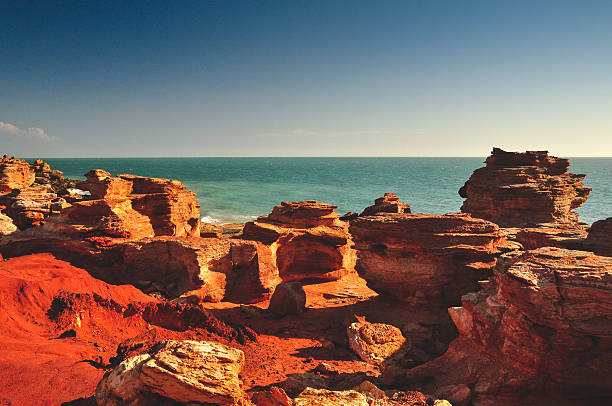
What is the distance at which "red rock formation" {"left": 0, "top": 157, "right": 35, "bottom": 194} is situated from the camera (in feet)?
102

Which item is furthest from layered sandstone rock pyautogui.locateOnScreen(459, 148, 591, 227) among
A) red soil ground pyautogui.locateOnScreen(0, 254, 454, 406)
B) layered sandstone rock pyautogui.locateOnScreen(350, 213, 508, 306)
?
red soil ground pyautogui.locateOnScreen(0, 254, 454, 406)

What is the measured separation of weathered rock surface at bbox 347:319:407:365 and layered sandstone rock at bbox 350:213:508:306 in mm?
2389

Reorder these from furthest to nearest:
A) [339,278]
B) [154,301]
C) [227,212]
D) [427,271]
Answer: [227,212]
[339,278]
[427,271]
[154,301]

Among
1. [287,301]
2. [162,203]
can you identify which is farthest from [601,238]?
[162,203]

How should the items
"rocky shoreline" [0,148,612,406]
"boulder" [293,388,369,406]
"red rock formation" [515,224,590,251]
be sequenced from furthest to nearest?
"red rock formation" [515,224,590,251], "rocky shoreline" [0,148,612,406], "boulder" [293,388,369,406]

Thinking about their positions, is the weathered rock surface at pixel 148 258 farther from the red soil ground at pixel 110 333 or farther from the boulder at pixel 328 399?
the boulder at pixel 328 399

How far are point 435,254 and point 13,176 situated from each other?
39.6 m

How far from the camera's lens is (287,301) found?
43.0 feet

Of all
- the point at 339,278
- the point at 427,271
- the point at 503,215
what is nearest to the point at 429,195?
the point at 503,215

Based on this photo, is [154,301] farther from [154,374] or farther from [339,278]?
[339,278]

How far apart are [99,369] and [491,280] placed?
31.5ft

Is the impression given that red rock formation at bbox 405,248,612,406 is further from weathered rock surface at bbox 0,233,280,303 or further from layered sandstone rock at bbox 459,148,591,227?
layered sandstone rock at bbox 459,148,591,227

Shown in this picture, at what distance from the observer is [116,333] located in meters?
9.19

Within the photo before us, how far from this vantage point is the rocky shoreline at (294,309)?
598 centimetres
